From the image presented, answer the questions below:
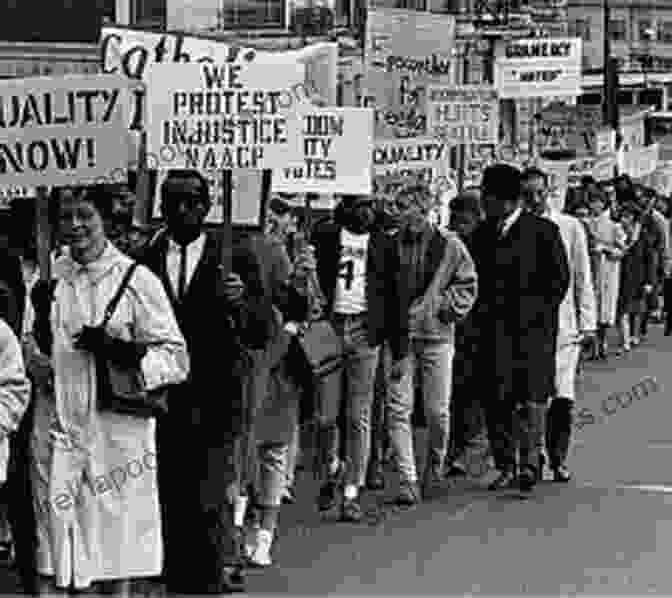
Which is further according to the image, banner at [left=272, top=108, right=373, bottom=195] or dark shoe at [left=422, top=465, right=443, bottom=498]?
banner at [left=272, top=108, right=373, bottom=195]

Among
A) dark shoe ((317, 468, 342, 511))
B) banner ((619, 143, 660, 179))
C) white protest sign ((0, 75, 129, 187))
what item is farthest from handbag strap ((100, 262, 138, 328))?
banner ((619, 143, 660, 179))

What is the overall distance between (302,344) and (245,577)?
1.50 m

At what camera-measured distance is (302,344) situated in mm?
11445

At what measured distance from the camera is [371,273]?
1246 centimetres

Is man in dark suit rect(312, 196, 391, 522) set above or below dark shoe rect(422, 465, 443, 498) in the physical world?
above

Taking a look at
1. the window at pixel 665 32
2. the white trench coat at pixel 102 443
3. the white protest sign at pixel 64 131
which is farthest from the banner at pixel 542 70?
the window at pixel 665 32

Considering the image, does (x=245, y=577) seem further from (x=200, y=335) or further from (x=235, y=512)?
(x=200, y=335)

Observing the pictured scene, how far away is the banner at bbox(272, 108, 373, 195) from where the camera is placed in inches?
572

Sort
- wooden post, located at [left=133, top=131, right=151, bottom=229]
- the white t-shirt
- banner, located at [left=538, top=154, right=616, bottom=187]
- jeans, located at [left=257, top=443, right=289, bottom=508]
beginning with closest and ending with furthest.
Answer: wooden post, located at [left=133, top=131, right=151, bottom=229] → jeans, located at [left=257, top=443, right=289, bottom=508] → the white t-shirt → banner, located at [left=538, top=154, right=616, bottom=187]

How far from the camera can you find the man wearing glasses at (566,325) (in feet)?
45.8

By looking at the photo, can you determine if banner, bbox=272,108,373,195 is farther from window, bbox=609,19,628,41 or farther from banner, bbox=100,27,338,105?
window, bbox=609,19,628,41

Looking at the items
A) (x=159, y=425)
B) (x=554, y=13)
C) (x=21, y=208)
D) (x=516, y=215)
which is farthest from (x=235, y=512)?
(x=554, y=13)

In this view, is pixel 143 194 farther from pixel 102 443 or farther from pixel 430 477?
pixel 430 477

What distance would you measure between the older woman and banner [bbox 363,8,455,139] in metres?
10.7
